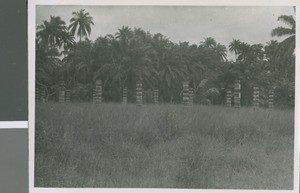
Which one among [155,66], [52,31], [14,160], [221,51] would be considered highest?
[52,31]

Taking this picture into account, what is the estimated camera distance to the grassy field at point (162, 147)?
288 centimetres

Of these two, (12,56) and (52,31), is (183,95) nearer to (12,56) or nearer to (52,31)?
(52,31)

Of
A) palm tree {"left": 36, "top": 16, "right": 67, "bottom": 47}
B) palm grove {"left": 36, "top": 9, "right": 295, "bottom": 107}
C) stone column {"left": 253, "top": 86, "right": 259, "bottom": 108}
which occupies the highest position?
palm tree {"left": 36, "top": 16, "right": 67, "bottom": 47}

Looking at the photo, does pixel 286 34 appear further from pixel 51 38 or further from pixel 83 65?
pixel 51 38

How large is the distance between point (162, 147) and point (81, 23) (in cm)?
98

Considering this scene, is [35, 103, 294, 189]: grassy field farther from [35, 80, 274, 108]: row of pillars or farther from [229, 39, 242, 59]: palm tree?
[229, 39, 242, 59]: palm tree

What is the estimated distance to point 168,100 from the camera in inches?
115

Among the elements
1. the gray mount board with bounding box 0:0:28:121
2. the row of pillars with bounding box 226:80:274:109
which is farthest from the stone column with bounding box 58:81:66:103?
the row of pillars with bounding box 226:80:274:109

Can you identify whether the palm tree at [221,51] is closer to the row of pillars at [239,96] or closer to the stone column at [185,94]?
the row of pillars at [239,96]

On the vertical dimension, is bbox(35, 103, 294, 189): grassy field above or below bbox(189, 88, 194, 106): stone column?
below

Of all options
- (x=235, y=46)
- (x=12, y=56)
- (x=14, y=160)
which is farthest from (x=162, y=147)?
(x=12, y=56)

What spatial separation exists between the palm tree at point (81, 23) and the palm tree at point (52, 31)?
0.06 meters

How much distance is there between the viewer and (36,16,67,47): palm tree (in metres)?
2.92

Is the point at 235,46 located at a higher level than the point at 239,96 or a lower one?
higher
